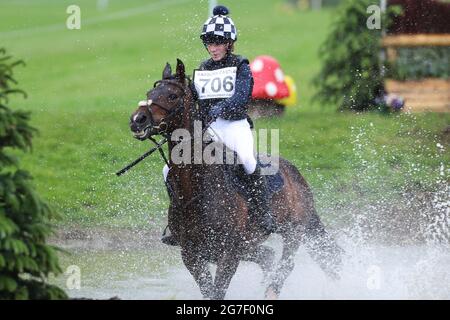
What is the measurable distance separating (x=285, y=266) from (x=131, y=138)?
24.4 ft

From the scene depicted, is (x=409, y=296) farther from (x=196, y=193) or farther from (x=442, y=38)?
(x=442, y=38)

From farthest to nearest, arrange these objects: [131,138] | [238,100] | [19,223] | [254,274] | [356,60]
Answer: [356,60] → [131,138] → [254,274] → [238,100] → [19,223]

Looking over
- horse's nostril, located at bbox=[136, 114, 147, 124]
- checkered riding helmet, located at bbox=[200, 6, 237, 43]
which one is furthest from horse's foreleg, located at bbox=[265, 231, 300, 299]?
horse's nostril, located at bbox=[136, 114, 147, 124]

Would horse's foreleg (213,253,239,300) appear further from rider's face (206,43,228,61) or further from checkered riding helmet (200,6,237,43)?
checkered riding helmet (200,6,237,43)

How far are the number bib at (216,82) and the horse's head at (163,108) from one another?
46 centimetres

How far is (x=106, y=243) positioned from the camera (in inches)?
586

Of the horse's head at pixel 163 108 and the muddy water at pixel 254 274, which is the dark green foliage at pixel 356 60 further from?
the horse's head at pixel 163 108

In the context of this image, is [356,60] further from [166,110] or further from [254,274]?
[166,110]

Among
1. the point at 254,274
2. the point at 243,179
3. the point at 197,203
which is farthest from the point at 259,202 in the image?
the point at 254,274

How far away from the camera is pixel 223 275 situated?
10.9 metres

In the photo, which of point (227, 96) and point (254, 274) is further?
point (254, 274)

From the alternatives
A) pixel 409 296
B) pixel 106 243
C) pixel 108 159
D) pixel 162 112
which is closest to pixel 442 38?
pixel 108 159

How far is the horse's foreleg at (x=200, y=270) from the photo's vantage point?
1096 cm

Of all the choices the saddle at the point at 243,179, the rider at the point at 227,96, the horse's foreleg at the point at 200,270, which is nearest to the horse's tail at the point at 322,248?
the saddle at the point at 243,179
